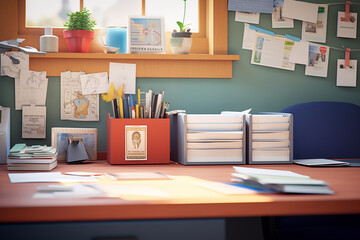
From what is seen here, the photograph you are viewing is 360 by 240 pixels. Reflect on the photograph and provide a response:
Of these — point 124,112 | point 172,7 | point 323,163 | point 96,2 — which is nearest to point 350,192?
point 323,163

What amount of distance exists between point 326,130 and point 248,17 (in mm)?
676

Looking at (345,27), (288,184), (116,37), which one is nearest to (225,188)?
(288,184)

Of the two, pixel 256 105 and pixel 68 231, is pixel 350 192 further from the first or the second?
pixel 256 105

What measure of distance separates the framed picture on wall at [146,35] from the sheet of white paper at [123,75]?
3.1 inches

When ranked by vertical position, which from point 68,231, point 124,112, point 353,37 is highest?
point 353,37

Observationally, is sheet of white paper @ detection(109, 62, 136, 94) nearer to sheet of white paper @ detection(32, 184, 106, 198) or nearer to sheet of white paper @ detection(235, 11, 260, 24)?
sheet of white paper @ detection(235, 11, 260, 24)

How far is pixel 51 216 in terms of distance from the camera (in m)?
0.97

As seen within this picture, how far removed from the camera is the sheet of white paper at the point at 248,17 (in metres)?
2.12

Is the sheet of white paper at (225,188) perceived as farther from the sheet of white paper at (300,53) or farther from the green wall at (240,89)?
the sheet of white paper at (300,53)

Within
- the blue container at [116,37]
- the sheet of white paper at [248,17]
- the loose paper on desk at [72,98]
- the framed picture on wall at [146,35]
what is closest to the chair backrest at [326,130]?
the sheet of white paper at [248,17]

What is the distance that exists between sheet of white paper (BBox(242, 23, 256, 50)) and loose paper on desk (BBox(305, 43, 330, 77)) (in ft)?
1.01

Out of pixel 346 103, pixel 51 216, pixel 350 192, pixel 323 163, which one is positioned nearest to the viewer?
pixel 51 216

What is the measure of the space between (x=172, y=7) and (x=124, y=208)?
1.43 meters

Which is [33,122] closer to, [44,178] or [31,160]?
[31,160]
